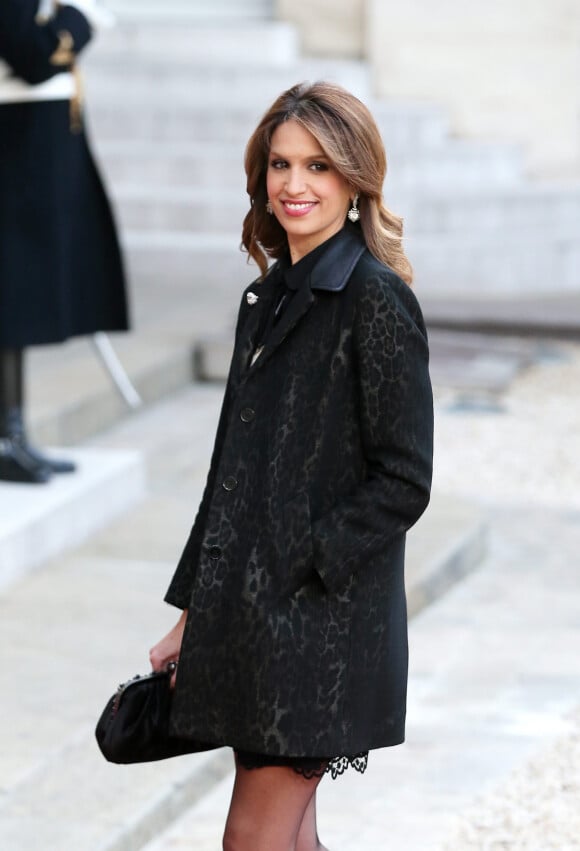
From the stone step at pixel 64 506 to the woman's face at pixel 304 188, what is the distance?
2.56 meters

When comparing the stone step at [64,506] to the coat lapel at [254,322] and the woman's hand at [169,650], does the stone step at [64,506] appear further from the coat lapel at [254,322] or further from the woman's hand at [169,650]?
the coat lapel at [254,322]

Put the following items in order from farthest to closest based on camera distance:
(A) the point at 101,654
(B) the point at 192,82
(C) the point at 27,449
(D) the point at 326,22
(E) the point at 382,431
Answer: (D) the point at 326,22 → (B) the point at 192,82 → (C) the point at 27,449 → (A) the point at 101,654 → (E) the point at 382,431

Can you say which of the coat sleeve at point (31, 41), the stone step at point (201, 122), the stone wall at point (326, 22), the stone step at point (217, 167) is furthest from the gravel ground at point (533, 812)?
the stone wall at point (326, 22)

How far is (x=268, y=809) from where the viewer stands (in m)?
2.44

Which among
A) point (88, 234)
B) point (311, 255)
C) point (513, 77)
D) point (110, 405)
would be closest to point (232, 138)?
point (513, 77)

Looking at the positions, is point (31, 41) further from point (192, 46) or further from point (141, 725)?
point (192, 46)

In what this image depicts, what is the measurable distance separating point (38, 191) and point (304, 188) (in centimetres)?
278

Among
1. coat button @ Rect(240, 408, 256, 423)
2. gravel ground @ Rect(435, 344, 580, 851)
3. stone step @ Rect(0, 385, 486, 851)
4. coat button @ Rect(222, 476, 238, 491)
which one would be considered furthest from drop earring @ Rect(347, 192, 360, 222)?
gravel ground @ Rect(435, 344, 580, 851)

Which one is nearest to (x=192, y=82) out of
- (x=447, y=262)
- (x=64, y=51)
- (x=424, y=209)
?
(x=424, y=209)

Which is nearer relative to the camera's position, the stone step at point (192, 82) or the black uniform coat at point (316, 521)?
the black uniform coat at point (316, 521)

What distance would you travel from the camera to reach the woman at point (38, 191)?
16.2ft

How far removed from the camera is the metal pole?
693 cm

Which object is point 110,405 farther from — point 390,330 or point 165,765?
point 390,330

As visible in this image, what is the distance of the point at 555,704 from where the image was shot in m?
4.47
